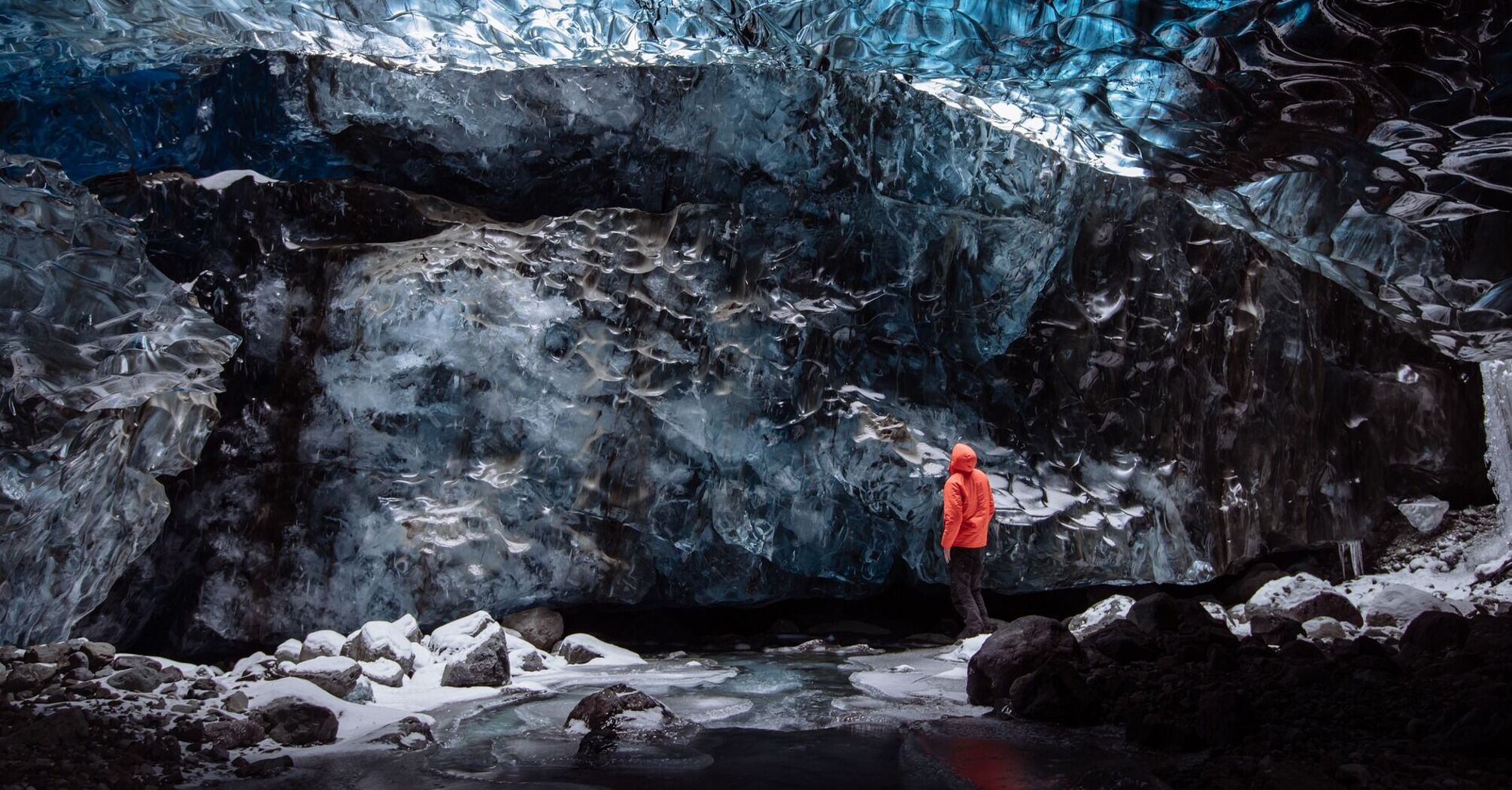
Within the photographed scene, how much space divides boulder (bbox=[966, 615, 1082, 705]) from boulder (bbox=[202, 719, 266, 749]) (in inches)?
94.9

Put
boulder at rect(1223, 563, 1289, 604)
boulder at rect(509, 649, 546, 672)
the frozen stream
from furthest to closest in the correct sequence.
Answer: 1. boulder at rect(1223, 563, 1289, 604)
2. boulder at rect(509, 649, 546, 672)
3. the frozen stream

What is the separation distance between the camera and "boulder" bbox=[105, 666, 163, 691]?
3.60 m

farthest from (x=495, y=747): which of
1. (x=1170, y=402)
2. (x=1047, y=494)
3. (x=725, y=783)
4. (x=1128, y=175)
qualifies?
(x=1170, y=402)

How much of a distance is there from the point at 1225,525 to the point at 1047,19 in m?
4.08

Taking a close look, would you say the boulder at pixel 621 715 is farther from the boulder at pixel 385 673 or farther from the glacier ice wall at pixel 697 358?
the glacier ice wall at pixel 697 358

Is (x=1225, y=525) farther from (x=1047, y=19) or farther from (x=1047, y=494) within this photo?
(x=1047, y=19)

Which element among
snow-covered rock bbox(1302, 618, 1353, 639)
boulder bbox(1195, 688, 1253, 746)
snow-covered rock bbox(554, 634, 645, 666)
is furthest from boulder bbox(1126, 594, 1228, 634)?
snow-covered rock bbox(554, 634, 645, 666)

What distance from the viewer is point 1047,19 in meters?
3.26

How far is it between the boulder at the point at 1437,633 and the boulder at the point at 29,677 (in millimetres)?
4987

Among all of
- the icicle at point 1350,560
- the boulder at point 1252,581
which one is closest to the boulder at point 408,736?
the boulder at point 1252,581

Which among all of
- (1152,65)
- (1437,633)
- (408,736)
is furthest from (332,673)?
(1437,633)

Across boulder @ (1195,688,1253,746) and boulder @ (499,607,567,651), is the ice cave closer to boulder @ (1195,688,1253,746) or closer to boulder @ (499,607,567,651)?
boulder @ (499,607,567,651)

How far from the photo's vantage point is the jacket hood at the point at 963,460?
5543mm

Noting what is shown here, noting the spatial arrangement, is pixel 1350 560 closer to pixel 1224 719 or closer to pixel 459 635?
pixel 1224 719
